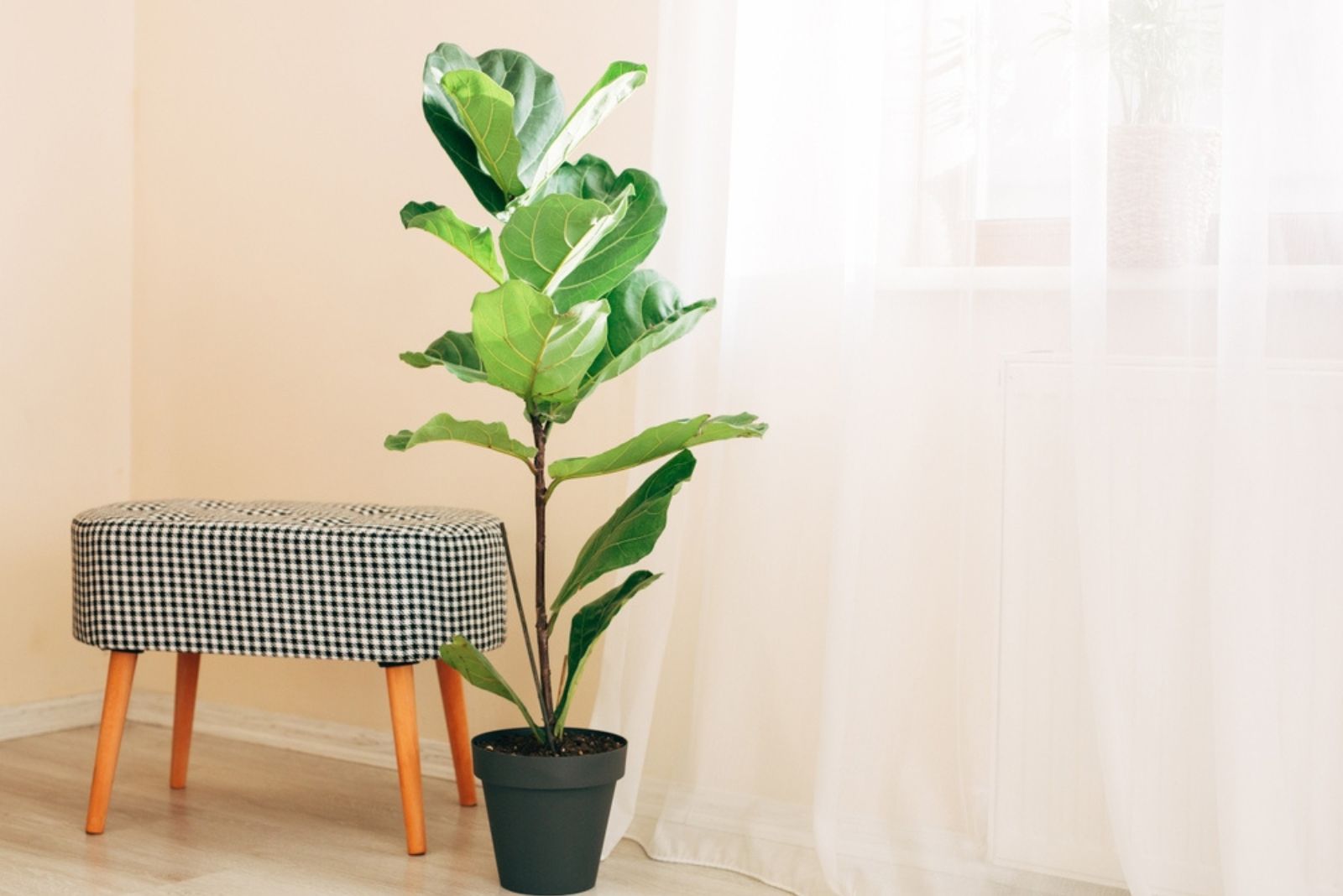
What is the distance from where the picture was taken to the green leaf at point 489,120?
A: 158 cm

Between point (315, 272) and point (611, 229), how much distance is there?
1.09m

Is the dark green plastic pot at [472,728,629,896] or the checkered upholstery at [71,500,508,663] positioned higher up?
the checkered upholstery at [71,500,508,663]

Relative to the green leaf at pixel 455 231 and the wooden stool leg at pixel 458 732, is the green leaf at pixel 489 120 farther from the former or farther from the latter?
the wooden stool leg at pixel 458 732

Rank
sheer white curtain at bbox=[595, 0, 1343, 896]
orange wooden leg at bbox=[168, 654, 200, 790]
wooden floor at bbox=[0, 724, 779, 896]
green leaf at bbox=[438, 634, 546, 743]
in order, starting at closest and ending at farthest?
sheer white curtain at bbox=[595, 0, 1343, 896], green leaf at bbox=[438, 634, 546, 743], wooden floor at bbox=[0, 724, 779, 896], orange wooden leg at bbox=[168, 654, 200, 790]

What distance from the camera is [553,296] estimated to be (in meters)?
1.77

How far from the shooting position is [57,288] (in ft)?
9.20

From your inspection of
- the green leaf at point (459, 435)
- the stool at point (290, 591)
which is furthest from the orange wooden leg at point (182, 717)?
the green leaf at point (459, 435)

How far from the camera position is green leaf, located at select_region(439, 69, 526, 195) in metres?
1.58

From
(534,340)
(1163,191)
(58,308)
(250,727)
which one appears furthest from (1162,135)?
(58,308)

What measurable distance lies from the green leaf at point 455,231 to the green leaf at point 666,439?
25cm

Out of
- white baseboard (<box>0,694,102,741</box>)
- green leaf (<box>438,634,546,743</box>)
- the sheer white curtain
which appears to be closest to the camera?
the sheer white curtain

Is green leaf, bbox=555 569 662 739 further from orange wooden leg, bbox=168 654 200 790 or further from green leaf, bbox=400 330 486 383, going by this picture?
orange wooden leg, bbox=168 654 200 790

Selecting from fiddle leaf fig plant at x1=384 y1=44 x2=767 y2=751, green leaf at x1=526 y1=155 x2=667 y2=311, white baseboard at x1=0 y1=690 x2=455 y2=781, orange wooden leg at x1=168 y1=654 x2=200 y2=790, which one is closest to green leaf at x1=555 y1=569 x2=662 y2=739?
fiddle leaf fig plant at x1=384 y1=44 x2=767 y2=751

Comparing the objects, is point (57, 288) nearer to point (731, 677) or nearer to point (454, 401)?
point (454, 401)
